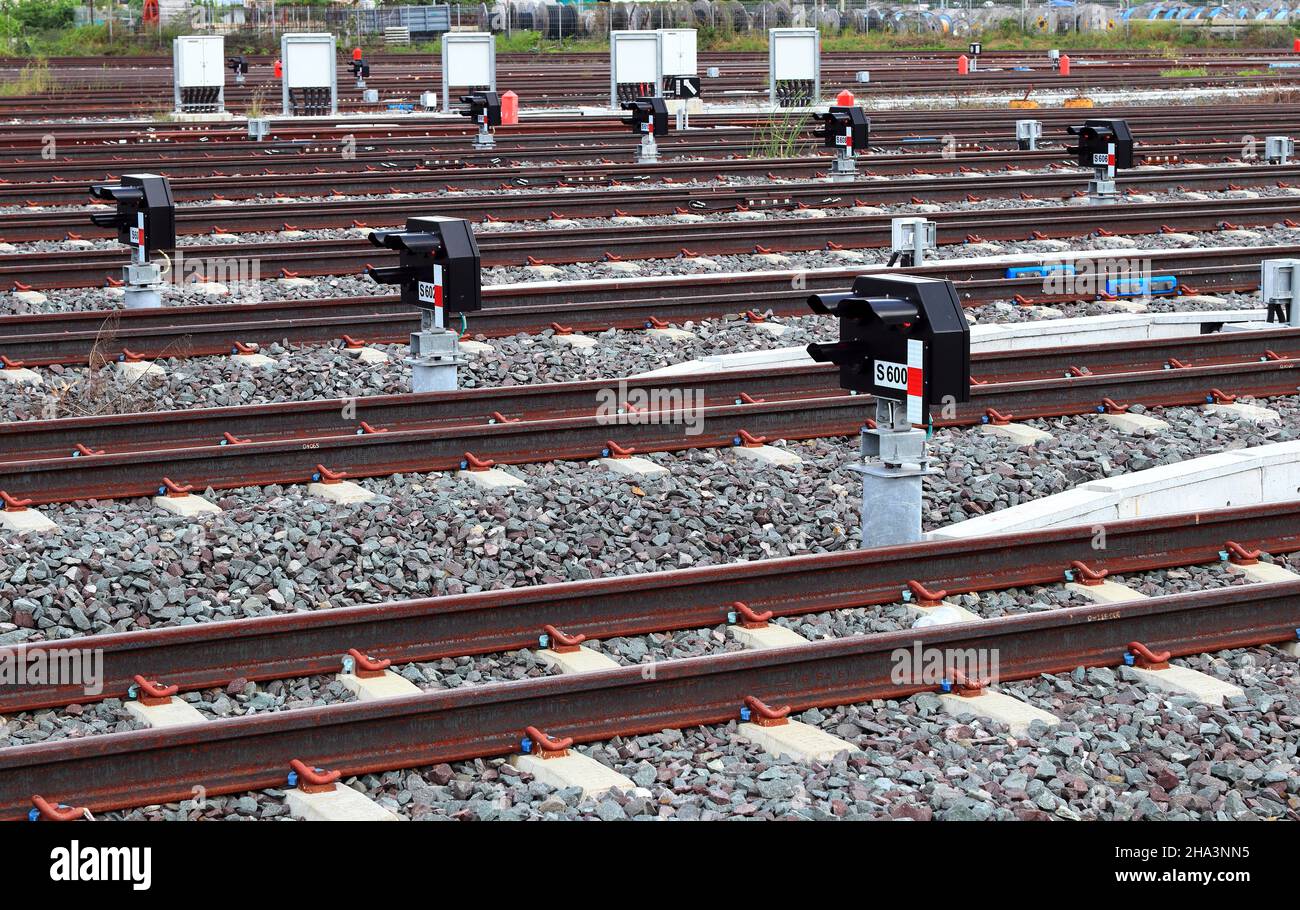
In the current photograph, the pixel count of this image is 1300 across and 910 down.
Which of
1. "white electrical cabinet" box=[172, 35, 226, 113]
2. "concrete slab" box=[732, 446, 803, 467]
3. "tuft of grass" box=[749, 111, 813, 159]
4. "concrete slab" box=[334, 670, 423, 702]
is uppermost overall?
"white electrical cabinet" box=[172, 35, 226, 113]

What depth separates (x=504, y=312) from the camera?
14.2 meters

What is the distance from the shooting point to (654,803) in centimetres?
620

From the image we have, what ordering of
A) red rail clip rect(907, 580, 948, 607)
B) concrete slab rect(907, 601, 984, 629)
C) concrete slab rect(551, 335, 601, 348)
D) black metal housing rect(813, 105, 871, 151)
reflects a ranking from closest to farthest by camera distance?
concrete slab rect(907, 601, 984, 629) → red rail clip rect(907, 580, 948, 607) → concrete slab rect(551, 335, 601, 348) → black metal housing rect(813, 105, 871, 151)

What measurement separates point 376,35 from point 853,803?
57232 millimetres

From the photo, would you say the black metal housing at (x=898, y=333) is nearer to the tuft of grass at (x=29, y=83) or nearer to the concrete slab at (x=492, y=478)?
the concrete slab at (x=492, y=478)

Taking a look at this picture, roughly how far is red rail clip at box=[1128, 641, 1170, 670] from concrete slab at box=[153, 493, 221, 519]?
4631 millimetres

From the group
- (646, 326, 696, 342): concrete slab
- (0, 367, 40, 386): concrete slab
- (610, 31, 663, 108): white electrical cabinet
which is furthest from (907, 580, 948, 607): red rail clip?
(610, 31, 663, 108): white electrical cabinet

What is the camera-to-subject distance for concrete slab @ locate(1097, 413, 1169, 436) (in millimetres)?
11570

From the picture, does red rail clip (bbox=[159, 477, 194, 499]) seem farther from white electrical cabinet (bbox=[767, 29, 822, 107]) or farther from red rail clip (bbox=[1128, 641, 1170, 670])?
white electrical cabinet (bbox=[767, 29, 822, 107])

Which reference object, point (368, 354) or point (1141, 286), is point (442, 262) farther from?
point (1141, 286)

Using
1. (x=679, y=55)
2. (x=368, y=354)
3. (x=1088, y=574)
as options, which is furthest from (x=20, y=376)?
(x=679, y=55)

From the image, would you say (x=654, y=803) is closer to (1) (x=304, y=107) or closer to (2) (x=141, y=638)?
(2) (x=141, y=638)

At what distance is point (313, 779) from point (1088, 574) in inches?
159
